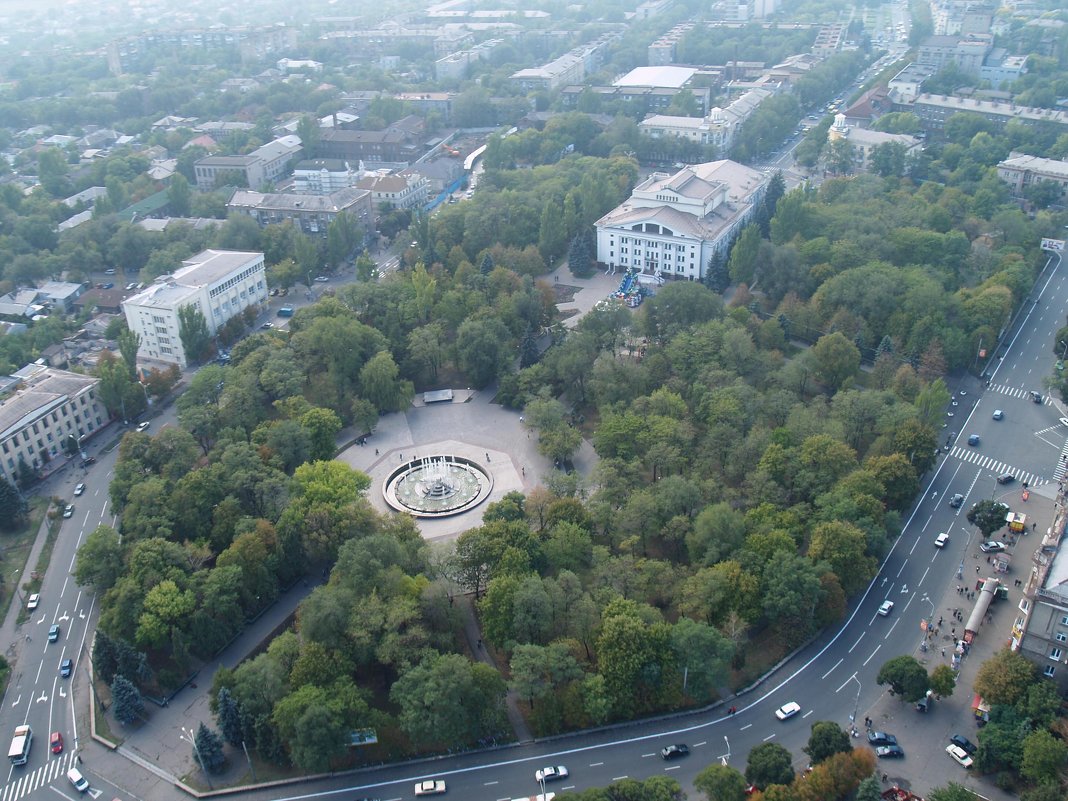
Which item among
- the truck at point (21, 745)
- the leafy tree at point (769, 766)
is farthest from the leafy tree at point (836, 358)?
the truck at point (21, 745)

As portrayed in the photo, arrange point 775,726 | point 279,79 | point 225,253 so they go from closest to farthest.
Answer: point 775,726
point 225,253
point 279,79

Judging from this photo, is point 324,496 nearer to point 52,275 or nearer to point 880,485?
point 880,485

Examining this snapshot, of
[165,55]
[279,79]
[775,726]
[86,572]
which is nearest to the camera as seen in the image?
[775,726]

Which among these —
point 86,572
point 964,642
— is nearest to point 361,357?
point 86,572

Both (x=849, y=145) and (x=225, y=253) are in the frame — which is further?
(x=849, y=145)

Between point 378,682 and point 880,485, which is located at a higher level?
point 880,485

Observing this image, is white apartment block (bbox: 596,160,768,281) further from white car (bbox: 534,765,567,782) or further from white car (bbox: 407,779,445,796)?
white car (bbox: 407,779,445,796)

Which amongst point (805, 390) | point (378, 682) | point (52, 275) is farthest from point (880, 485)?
point (52, 275)
